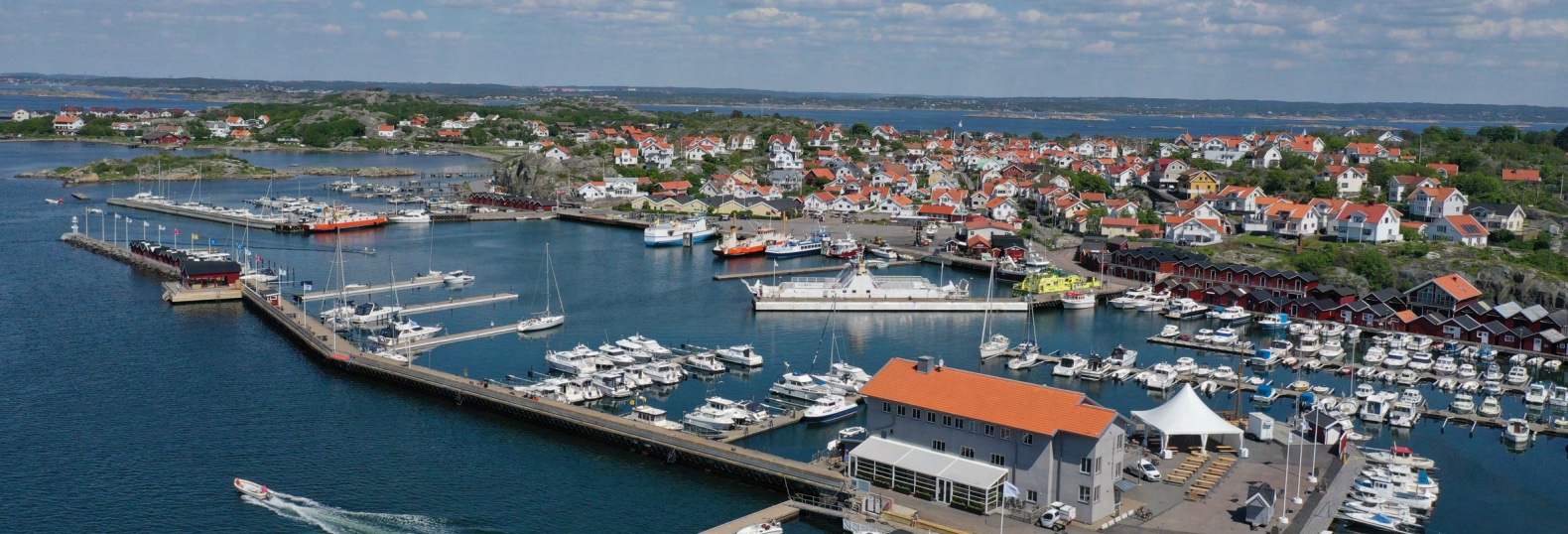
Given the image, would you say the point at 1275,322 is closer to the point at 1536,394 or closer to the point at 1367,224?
the point at 1536,394

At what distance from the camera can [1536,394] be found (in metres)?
25.7

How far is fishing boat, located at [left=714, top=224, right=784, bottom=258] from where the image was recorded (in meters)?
47.6

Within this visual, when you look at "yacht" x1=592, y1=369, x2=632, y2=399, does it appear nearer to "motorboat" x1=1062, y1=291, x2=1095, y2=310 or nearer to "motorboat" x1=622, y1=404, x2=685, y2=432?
"motorboat" x1=622, y1=404, x2=685, y2=432

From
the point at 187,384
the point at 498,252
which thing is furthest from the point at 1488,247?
the point at 187,384

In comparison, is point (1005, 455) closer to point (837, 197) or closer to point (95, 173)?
point (837, 197)

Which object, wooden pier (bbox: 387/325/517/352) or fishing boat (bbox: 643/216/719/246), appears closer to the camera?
wooden pier (bbox: 387/325/517/352)

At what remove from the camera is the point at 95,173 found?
249 ft

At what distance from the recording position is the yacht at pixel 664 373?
87.8 feet

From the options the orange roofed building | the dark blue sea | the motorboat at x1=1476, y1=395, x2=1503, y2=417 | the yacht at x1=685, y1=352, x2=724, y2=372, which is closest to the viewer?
the orange roofed building

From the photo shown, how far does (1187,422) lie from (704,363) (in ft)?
38.8

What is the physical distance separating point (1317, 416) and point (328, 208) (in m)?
47.4

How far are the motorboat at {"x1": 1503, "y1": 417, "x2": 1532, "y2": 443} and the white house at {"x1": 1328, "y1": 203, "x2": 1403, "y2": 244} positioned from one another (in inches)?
862

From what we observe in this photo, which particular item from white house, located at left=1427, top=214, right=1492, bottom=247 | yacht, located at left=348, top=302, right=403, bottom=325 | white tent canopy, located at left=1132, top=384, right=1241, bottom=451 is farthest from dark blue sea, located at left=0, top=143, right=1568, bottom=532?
white house, located at left=1427, top=214, right=1492, bottom=247

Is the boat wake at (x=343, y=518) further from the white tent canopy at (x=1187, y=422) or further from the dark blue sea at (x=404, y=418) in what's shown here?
the white tent canopy at (x=1187, y=422)
